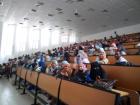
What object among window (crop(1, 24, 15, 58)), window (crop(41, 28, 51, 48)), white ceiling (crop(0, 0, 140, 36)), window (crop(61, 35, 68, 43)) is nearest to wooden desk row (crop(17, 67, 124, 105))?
white ceiling (crop(0, 0, 140, 36))

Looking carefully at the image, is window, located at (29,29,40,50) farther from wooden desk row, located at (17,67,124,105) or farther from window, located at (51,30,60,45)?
wooden desk row, located at (17,67,124,105)

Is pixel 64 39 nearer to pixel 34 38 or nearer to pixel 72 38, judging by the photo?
pixel 72 38

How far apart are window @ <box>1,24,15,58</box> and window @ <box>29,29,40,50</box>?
1.89 meters

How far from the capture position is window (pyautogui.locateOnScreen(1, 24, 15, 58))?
15.3 m

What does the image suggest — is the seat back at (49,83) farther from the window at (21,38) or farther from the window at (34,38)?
the window at (34,38)

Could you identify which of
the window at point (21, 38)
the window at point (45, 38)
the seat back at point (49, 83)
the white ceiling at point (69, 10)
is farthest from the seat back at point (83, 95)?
the window at point (45, 38)

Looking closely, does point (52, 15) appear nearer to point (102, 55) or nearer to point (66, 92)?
point (102, 55)

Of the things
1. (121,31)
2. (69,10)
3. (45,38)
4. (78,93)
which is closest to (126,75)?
(78,93)

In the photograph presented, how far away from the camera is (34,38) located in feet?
57.9

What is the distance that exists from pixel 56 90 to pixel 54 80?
0.87 feet

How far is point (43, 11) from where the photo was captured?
11.3 meters

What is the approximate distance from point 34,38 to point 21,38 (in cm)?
133

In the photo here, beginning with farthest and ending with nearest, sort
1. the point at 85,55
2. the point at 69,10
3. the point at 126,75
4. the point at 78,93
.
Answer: the point at 69,10, the point at 85,55, the point at 126,75, the point at 78,93

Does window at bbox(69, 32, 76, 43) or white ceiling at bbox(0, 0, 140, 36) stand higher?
white ceiling at bbox(0, 0, 140, 36)
